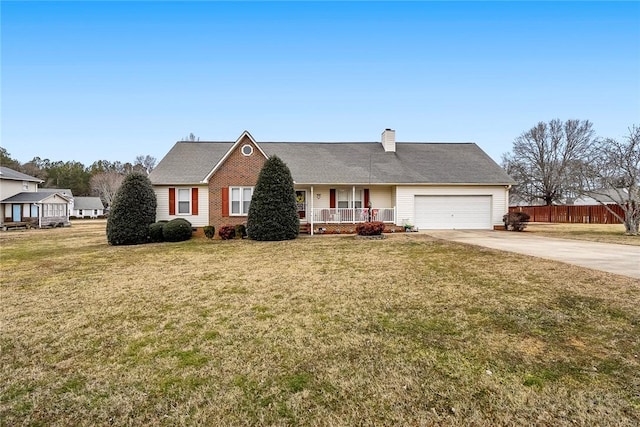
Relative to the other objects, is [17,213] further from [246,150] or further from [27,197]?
[246,150]

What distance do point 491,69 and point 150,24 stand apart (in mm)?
19496

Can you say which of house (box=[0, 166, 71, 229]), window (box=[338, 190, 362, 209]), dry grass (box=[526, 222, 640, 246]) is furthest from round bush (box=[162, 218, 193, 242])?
house (box=[0, 166, 71, 229])

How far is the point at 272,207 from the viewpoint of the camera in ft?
49.4

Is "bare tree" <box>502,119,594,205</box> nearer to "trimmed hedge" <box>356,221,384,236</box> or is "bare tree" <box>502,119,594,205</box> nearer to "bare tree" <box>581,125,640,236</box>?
"bare tree" <box>581,125,640,236</box>

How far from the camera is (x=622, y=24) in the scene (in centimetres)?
1480

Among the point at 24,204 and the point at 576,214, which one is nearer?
the point at 24,204

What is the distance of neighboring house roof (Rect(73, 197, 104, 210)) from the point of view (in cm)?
6229

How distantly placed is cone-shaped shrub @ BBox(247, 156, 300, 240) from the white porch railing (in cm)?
355

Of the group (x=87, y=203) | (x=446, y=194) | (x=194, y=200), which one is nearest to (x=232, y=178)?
(x=194, y=200)

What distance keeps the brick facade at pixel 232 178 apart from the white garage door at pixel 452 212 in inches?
406

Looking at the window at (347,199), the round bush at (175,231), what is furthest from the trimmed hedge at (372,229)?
the round bush at (175,231)

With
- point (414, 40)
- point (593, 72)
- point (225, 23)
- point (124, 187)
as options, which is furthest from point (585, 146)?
point (124, 187)

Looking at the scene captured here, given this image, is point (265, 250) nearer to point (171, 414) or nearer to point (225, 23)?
point (171, 414)

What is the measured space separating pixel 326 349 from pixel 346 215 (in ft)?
50.0
